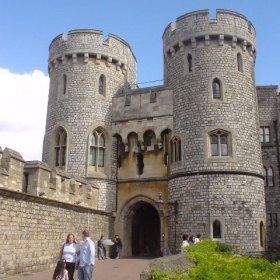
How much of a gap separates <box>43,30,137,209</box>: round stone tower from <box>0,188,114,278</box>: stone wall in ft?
15.6

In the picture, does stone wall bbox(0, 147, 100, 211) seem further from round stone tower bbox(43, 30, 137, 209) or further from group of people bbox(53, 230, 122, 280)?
group of people bbox(53, 230, 122, 280)

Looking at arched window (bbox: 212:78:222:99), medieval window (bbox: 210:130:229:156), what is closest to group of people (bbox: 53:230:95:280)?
medieval window (bbox: 210:130:229:156)

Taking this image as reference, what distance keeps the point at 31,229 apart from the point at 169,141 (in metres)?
9.89

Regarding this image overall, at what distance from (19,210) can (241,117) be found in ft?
39.1

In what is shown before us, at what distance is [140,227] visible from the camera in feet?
77.8

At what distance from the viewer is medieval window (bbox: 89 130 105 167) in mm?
21109

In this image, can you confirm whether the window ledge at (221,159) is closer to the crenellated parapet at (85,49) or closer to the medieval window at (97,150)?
the medieval window at (97,150)

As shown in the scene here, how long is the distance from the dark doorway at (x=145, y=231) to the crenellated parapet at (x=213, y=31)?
9988 millimetres

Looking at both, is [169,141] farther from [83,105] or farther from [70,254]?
[70,254]

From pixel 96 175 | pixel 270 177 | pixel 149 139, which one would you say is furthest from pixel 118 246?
pixel 270 177

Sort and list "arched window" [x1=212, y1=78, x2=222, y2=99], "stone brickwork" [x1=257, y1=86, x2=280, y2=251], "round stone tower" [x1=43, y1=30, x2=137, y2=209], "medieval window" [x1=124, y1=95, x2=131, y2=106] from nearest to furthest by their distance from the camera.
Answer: "arched window" [x1=212, y1=78, x2=222, y2=99], "round stone tower" [x1=43, y1=30, x2=137, y2=209], "medieval window" [x1=124, y1=95, x2=131, y2=106], "stone brickwork" [x1=257, y1=86, x2=280, y2=251]

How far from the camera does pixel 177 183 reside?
18906 mm

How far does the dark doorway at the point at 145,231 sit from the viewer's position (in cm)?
2273

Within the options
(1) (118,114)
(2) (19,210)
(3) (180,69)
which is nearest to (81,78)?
(1) (118,114)
